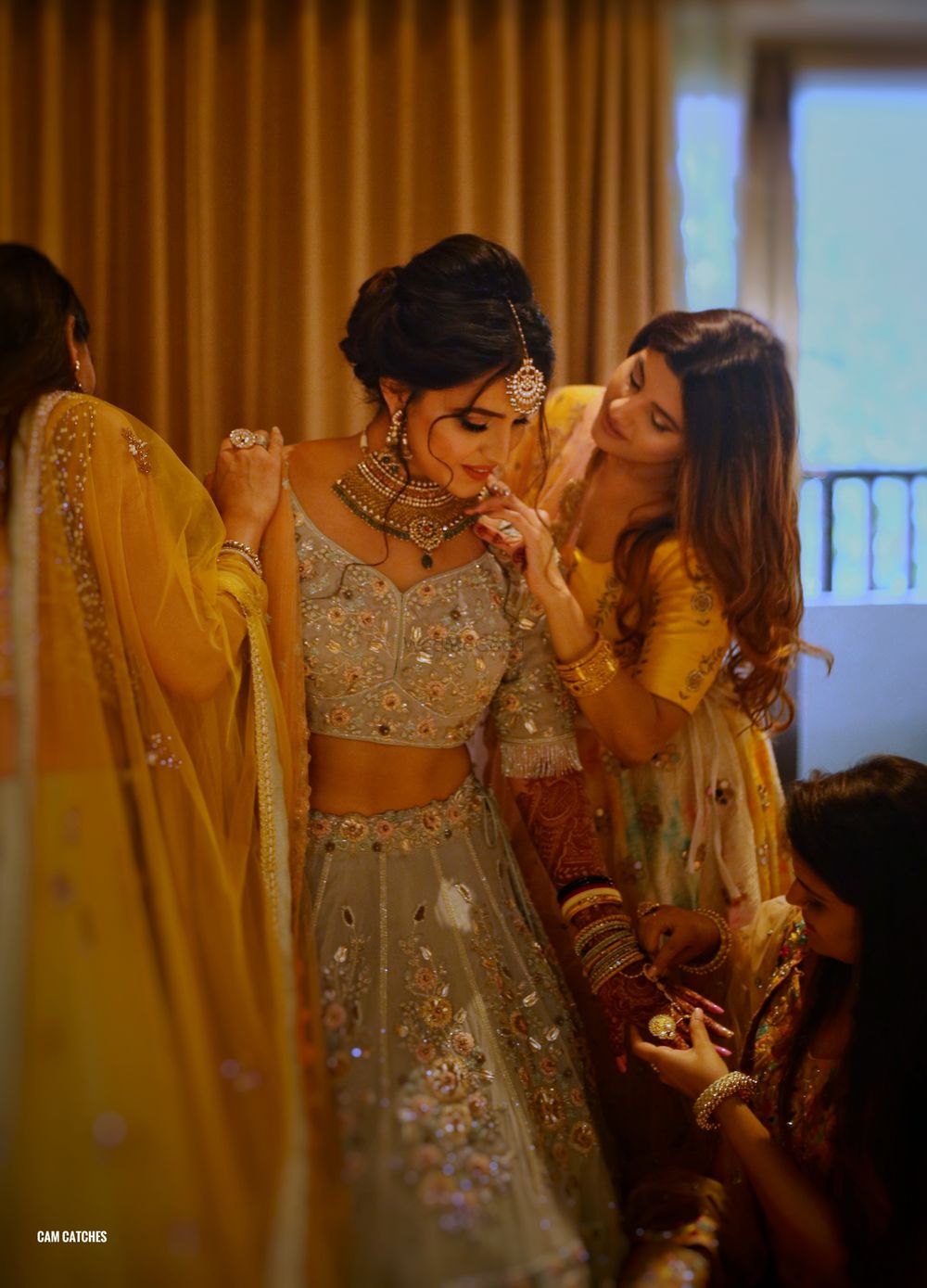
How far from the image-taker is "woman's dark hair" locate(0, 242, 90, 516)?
1.22 m

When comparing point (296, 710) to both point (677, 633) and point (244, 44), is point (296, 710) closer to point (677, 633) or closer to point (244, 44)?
point (677, 633)

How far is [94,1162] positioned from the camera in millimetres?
1056

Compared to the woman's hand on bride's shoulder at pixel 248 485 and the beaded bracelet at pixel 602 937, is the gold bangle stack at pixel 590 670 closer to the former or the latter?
the beaded bracelet at pixel 602 937

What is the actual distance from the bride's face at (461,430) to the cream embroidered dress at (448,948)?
139 mm

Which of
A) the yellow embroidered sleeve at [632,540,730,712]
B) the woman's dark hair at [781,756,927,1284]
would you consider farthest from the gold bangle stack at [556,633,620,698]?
the woman's dark hair at [781,756,927,1284]

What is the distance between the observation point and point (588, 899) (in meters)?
1.64

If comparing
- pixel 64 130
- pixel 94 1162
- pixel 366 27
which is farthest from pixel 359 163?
pixel 94 1162

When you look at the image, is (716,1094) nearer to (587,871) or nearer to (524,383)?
(587,871)

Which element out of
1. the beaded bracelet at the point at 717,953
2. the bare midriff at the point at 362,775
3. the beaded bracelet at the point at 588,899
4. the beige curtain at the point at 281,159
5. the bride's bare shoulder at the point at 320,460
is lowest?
the beaded bracelet at the point at 717,953

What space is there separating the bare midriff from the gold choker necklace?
0.27m

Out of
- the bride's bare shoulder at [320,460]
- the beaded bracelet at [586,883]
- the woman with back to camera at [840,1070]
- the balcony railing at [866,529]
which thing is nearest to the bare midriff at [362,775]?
the beaded bracelet at [586,883]

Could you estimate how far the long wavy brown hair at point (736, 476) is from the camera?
178 centimetres

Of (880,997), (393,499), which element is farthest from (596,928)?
(393,499)

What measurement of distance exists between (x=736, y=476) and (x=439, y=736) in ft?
2.06
